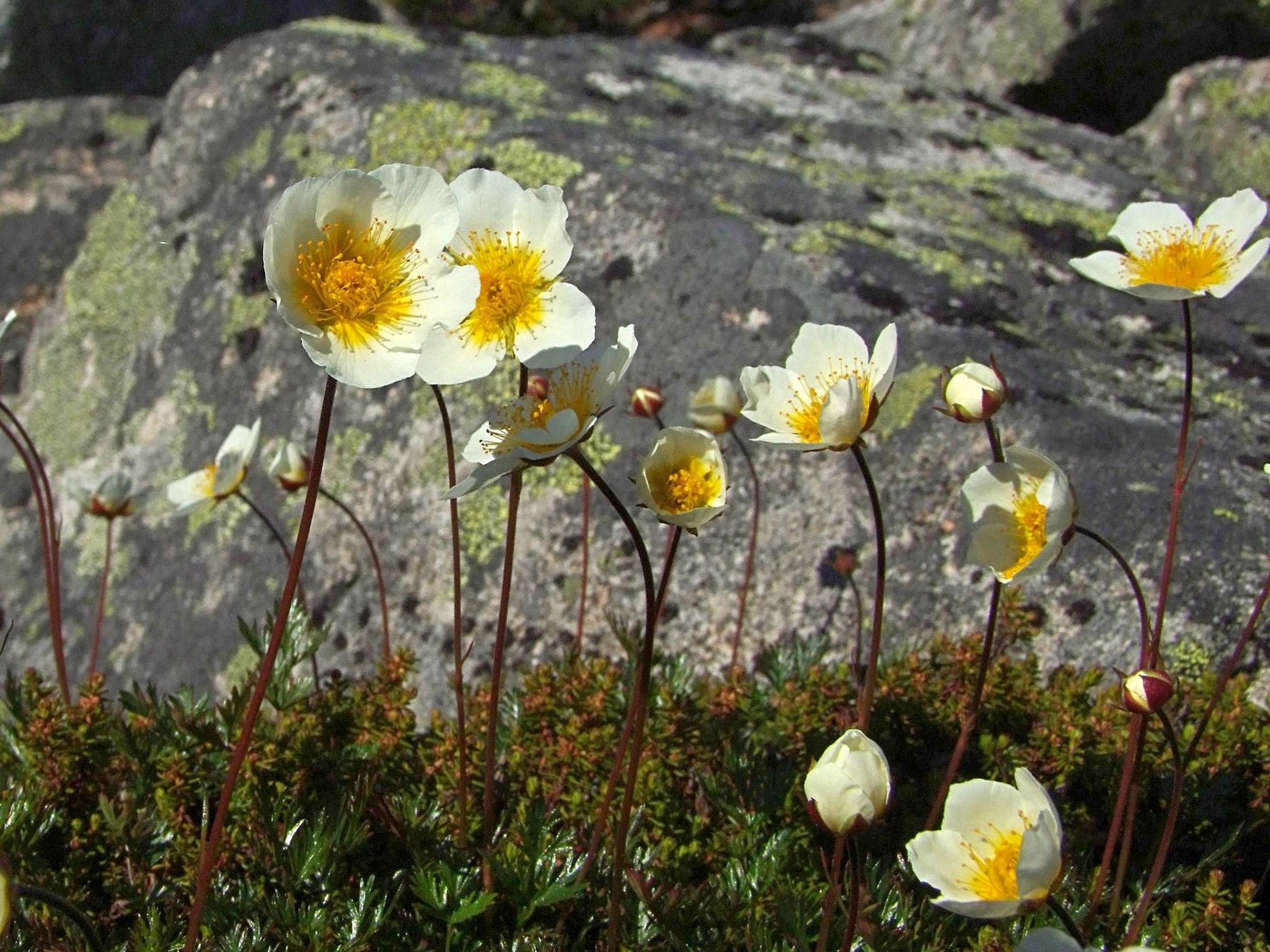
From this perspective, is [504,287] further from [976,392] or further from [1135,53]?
[1135,53]

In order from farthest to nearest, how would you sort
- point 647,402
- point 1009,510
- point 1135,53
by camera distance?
point 1135,53
point 647,402
point 1009,510

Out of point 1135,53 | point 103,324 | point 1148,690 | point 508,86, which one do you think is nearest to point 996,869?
point 1148,690

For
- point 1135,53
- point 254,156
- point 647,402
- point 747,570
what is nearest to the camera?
point 647,402

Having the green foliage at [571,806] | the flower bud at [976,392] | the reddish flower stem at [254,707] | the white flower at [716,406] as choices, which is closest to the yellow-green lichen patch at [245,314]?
the green foliage at [571,806]

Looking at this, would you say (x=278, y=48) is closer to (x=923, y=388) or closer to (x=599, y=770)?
(x=923, y=388)

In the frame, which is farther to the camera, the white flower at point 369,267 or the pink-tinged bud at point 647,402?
the pink-tinged bud at point 647,402

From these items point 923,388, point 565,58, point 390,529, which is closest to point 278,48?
point 565,58

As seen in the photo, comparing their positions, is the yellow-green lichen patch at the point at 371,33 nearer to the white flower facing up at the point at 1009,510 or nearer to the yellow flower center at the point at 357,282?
the yellow flower center at the point at 357,282
